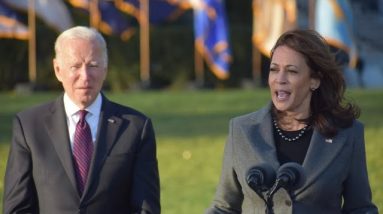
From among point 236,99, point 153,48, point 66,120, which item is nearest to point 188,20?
point 153,48

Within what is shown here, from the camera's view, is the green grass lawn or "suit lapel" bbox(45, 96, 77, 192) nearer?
"suit lapel" bbox(45, 96, 77, 192)

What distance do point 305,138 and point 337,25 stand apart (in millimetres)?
22883

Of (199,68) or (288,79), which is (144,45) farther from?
(288,79)

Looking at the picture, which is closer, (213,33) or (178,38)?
(213,33)

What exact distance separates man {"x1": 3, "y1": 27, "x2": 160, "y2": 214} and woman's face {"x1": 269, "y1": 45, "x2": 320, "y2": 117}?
0.96 metres

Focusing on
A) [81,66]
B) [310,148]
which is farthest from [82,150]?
[310,148]

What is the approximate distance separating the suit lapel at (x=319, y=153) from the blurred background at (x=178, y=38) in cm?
2272

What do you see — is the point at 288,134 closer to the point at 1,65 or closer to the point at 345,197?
the point at 345,197

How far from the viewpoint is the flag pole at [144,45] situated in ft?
105

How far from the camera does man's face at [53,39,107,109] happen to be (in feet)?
16.0

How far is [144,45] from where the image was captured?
32.9 m

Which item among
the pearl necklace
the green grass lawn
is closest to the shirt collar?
the pearl necklace

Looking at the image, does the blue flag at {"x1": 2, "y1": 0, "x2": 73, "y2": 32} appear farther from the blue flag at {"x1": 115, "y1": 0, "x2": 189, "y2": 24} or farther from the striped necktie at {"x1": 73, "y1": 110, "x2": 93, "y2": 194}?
the striped necktie at {"x1": 73, "y1": 110, "x2": 93, "y2": 194}

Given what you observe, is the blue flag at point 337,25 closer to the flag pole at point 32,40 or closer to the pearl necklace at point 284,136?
the flag pole at point 32,40
